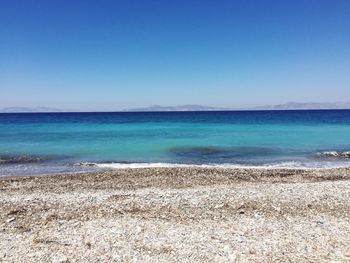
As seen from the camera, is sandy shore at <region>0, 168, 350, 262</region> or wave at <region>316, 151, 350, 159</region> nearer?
sandy shore at <region>0, 168, 350, 262</region>

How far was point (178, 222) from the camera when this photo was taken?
351 inches

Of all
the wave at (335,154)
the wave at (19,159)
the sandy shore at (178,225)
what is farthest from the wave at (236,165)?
the sandy shore at (178,225)

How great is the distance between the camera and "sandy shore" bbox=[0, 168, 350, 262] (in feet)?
23.1

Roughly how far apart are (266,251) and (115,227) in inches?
147

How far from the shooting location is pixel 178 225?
8.68 meters

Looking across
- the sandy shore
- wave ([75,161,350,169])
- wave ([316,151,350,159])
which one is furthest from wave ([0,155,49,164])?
wave ([316,151,350,159])

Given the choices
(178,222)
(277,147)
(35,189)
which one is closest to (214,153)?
(277,147)

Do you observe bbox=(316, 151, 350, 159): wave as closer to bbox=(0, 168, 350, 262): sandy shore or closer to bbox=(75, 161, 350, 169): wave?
bbox=(75, 161, 350, 169): wave

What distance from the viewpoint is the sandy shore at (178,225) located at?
7027mm

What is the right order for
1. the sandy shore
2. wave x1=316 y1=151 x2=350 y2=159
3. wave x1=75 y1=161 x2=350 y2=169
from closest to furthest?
the sandy shore → wave x1=75 y1=161 x2=350 y2=169 → wave x1=316 y1=151 x2=350 y2=159

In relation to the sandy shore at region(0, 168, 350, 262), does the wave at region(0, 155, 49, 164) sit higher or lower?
lower

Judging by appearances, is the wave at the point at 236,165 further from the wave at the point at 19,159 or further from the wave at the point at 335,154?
the wave at the point at 19,159

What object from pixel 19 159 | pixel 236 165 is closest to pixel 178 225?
pixel 236 165

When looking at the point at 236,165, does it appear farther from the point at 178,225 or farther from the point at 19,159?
the point at 19,159
